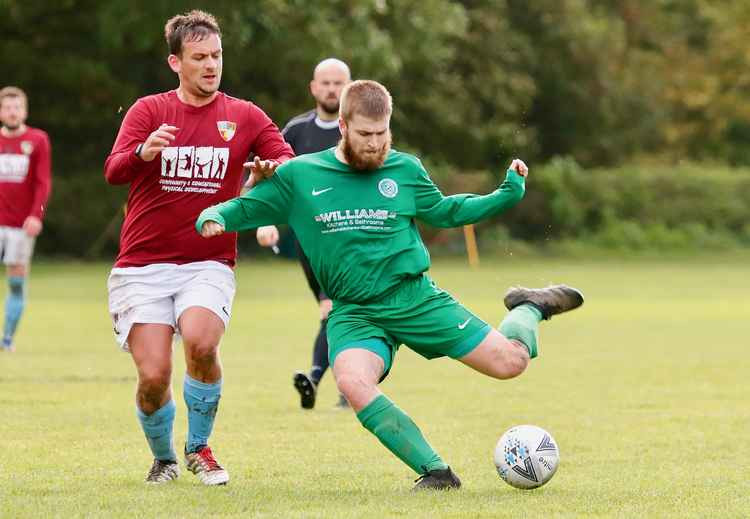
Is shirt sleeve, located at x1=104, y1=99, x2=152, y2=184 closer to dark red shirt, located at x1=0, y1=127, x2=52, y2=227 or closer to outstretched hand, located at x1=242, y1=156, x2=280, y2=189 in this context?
outstretched hand, located at x1=242, y1=156, x2=280, y2=189

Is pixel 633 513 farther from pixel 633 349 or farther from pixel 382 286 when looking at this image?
pixel 633 349

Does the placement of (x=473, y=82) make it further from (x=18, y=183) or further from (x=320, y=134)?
(x=320, y=134)

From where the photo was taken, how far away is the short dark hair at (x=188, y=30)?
723 centimetres

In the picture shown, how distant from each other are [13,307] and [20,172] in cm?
133

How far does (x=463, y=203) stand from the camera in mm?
6945

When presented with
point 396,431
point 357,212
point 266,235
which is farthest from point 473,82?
point 396,431

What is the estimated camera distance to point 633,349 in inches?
597

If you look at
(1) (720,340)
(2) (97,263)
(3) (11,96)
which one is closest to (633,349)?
(1) (720,340)

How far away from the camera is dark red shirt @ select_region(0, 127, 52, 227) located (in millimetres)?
14805

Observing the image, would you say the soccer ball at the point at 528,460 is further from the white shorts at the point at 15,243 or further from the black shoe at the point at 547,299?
the white shorts at the point at 15,243

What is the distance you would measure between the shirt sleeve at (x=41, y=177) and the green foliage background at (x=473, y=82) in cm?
1740

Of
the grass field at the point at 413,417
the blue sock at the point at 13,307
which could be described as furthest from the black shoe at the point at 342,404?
the blue sock at the point at 13,307

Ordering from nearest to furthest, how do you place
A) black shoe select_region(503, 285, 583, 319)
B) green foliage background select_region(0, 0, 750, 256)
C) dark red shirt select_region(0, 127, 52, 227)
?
1. black shoe select_region(503, 285, 583, 319)
2. dark red shirt select_region(0, 127, 52, 227)
3. green foliage background select_region(0, 0, 750, 256)

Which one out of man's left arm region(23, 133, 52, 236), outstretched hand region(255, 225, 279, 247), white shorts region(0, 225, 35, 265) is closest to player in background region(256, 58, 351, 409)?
outstretched hand region(255, 225, 279, 247)
